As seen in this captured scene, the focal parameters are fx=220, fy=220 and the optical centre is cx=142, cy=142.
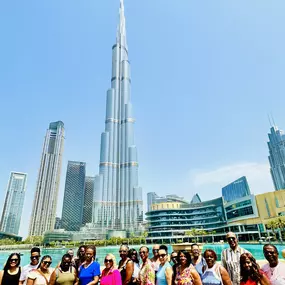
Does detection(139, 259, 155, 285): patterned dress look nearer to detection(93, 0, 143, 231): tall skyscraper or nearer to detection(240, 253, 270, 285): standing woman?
detection(240, 253, 270, 285): standing woman

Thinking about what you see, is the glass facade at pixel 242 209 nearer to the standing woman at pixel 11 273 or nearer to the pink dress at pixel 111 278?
the pink dress at pixel 111 278

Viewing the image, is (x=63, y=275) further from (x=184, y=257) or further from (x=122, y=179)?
(x=122, y=179)

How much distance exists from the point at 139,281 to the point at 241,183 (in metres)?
Answer: 101

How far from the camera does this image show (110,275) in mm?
4383

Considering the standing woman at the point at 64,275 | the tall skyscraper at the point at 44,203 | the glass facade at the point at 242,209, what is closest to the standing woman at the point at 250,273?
the standing woman at the point at 64,275

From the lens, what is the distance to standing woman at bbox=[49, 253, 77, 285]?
443cm

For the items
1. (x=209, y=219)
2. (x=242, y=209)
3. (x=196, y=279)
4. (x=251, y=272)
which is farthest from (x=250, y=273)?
(x=209, y=219)

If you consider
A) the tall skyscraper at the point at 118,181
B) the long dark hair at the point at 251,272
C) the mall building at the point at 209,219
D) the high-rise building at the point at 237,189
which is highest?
the tall skyscraper at the point at 118,181

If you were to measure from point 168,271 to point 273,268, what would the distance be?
1.94 meters

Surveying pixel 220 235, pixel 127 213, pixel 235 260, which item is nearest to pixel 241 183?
pixel 220 235

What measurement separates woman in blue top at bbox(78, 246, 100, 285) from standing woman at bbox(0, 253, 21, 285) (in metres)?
1.35

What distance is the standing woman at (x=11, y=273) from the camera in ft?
14.8

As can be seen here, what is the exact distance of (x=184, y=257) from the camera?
4.27 meters

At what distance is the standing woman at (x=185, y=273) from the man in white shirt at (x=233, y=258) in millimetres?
1185
